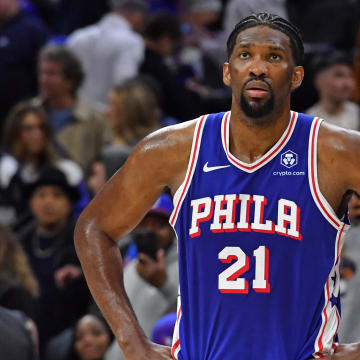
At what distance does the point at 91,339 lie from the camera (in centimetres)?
605

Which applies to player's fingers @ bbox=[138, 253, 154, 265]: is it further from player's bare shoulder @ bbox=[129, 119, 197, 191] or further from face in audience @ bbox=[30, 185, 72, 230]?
player's bare shoulder @ bbox=[129, 119, 197, 191]

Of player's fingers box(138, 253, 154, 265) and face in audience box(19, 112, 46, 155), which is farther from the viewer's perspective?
face in audience box(19, 112, 46, 155)

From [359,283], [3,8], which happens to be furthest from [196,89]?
[359,283]

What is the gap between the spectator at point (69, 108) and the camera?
325 inches

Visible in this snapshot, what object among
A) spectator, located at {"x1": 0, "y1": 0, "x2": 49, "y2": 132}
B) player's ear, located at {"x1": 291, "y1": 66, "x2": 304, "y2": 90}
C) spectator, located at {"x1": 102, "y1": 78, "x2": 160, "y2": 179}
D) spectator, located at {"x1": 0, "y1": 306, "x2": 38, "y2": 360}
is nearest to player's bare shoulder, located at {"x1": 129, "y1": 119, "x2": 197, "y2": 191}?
player's ear, located at {"x1": 291, "y1": 66, "x2": 304, "y2": 90}

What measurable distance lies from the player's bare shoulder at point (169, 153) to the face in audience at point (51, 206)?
139 inches

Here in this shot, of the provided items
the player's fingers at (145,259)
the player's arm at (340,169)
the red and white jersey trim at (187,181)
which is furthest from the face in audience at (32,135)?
the player's arm at (340,169)

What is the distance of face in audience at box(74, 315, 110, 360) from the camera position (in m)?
6.05

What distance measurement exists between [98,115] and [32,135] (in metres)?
0.77

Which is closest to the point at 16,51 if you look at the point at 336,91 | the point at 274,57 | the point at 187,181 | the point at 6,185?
the point at 6,185

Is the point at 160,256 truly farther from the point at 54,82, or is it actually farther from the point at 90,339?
the point at 54,82

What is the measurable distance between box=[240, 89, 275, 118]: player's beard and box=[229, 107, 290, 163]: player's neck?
0.05 metres

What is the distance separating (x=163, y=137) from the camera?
3.64m

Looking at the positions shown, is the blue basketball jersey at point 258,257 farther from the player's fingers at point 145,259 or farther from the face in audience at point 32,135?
the face in audience at point 32,135
